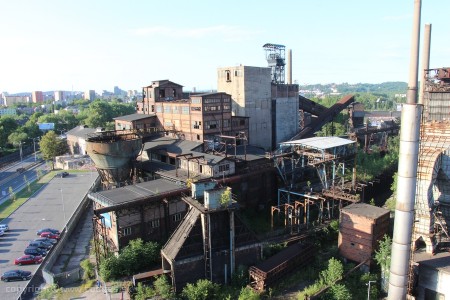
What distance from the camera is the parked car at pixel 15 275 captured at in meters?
24.8

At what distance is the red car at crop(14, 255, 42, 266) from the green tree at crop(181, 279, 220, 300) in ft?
43.4

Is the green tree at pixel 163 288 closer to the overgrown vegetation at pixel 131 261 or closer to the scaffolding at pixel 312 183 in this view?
the overgrown vegetation at pixel 131 261

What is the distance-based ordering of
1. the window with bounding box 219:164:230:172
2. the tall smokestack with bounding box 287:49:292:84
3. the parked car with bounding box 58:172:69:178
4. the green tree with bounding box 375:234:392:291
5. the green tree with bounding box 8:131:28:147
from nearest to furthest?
the green tree with bounding box 375:234:392:291 → the window with bounding box 219:164:230:172 → the parked car with bounding box 58:172:69:178 → the tall smokestack with bounding box 287:49:292:84 → the green tree with bounding box 8:131:28:147

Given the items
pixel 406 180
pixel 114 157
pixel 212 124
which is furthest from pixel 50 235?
pixel 406 180

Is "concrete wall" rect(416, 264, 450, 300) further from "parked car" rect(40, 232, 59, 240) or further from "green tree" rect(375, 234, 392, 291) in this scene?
"parked car" rect(40, 232, 59, 240)

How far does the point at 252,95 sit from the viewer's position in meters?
47.0

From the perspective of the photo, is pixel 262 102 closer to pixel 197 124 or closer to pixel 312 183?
pixel 197 124

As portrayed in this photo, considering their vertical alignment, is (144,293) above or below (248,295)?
below

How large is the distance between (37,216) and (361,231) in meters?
32.4

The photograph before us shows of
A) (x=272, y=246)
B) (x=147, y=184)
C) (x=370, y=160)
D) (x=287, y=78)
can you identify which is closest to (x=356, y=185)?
(x=272, y=246)

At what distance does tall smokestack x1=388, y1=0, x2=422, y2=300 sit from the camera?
1975cm

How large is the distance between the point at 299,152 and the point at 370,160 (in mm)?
16470

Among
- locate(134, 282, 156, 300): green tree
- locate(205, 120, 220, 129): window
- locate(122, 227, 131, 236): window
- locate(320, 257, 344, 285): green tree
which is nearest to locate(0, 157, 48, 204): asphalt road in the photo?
locate(122, 227, 131, 236): window

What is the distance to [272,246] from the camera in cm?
2609
